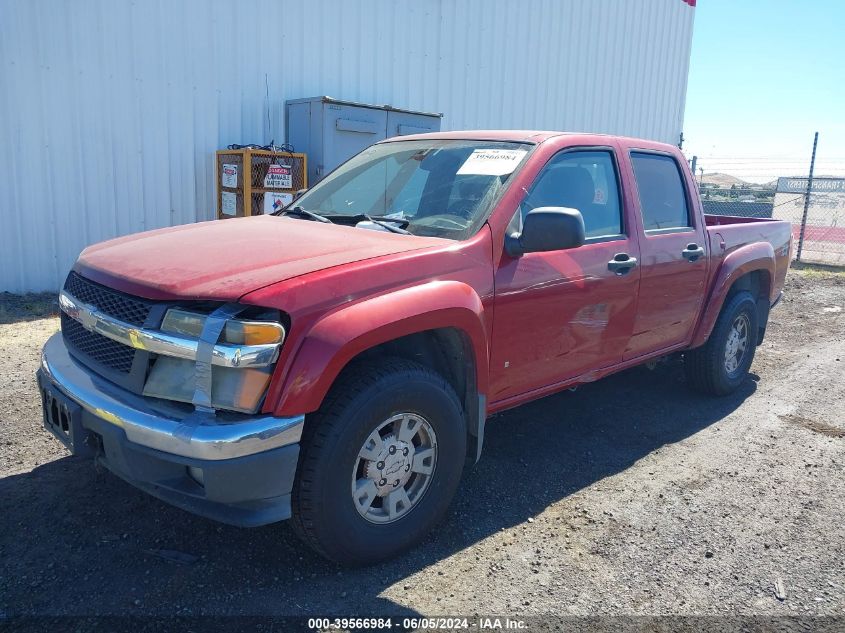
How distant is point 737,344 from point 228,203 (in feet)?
19.2

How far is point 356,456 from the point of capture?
278cm

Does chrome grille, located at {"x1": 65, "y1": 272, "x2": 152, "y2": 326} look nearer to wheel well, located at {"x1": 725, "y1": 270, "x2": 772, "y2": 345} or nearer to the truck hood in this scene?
the truck hood

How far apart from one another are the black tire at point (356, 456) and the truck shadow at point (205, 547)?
0.51 ft

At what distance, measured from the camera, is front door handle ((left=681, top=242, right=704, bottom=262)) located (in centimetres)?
461

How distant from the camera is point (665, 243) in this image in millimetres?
4453

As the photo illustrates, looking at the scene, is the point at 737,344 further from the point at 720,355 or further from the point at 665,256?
the point at 665,256

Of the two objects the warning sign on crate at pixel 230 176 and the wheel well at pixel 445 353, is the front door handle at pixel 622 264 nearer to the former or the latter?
the wheel well at pixel 445 353

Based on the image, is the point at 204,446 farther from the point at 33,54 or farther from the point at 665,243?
the point at 33,54

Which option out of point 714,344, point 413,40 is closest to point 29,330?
point 714,344

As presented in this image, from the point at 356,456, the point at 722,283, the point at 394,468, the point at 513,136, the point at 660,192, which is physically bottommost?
the point at 394,468

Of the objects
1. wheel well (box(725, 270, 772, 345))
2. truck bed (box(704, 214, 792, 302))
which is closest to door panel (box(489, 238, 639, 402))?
truck bed (box(704, 214, 792, 302))

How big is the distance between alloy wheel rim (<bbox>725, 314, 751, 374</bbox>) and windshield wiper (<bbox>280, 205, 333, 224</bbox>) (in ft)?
11.1

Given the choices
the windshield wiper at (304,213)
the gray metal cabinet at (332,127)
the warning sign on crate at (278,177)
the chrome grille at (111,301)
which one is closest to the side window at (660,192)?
the windshield wiper at (304,213)

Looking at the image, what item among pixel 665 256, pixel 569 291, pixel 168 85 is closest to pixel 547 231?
pixel 569 291
